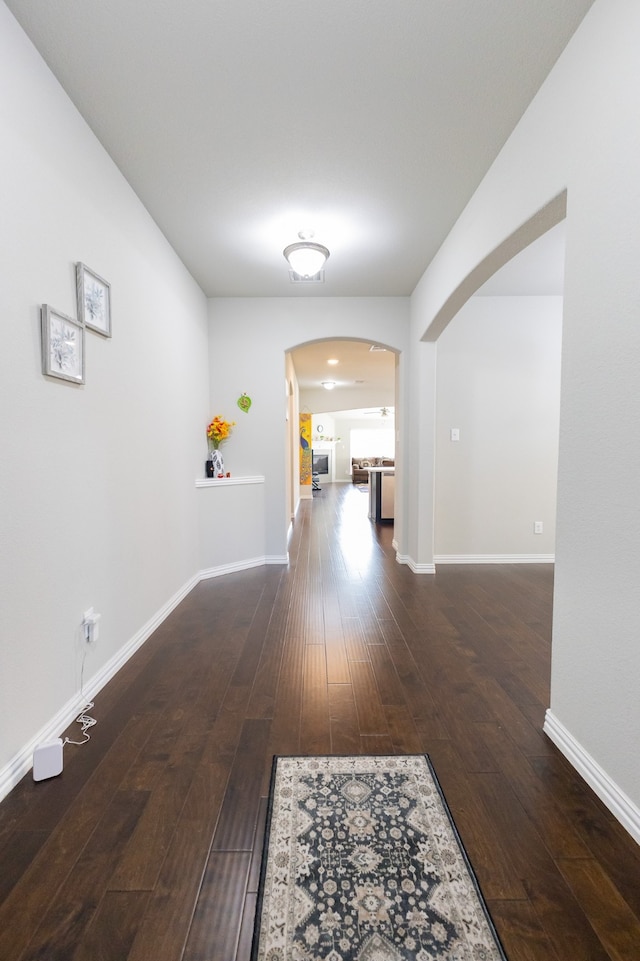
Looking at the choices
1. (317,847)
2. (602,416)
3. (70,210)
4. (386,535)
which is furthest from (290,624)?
(386,535)

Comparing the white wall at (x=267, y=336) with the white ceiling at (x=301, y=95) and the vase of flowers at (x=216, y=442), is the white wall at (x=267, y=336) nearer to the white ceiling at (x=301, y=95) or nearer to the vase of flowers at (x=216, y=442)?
the vase of flowers at (x=216, y=442)

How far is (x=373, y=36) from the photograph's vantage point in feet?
5.37

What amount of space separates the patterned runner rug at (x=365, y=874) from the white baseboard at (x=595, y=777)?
500 millimetres

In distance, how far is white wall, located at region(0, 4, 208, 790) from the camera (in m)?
1.54

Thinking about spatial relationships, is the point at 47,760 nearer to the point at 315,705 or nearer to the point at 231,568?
the point at 315,705

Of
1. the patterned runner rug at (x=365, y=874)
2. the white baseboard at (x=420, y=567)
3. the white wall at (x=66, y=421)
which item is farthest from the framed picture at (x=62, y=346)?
the white baseboard at (x=420, y=567)

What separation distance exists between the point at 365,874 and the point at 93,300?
2.37m

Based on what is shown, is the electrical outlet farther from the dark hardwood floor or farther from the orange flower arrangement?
the orange flower arrangement

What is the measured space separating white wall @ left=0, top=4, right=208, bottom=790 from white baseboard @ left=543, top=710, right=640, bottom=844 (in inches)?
75.4

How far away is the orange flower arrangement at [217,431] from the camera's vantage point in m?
4.25

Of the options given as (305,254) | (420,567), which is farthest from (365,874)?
(305,254)

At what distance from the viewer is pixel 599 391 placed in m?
1.47

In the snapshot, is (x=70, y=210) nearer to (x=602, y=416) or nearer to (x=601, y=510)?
(x=602, y=416)

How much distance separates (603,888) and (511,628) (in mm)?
1778
